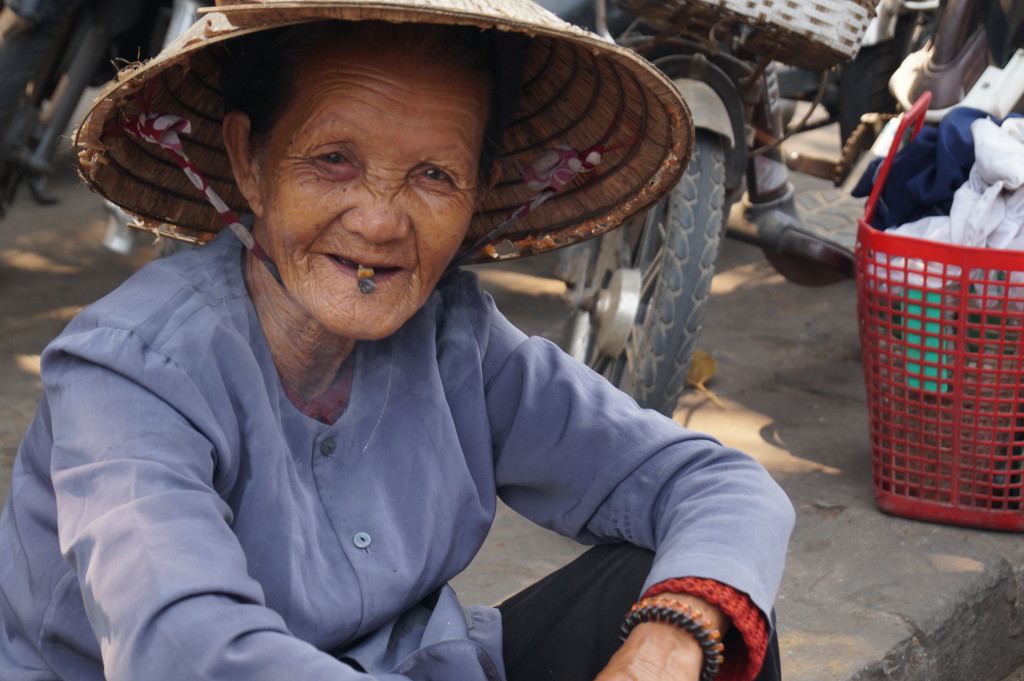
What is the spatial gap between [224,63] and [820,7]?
4.72ft

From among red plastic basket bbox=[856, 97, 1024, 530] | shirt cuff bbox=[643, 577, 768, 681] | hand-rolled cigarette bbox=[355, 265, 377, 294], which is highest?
hand-rolled cigarette bbox=[355, 265, 377, 294]

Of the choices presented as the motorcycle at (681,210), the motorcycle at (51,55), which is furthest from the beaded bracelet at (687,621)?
the motorcycle at (51,55)

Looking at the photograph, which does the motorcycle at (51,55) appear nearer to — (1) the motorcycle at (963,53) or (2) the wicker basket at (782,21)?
(2) the wicker basket at (782,21)

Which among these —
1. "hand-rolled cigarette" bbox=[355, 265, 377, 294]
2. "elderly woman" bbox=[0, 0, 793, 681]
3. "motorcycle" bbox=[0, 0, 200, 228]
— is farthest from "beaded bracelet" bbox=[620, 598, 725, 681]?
"motorcycle" bbox=[0, 0, 200, 228]

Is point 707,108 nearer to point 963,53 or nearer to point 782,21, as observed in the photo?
point 782,21

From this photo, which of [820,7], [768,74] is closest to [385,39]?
[820,7]

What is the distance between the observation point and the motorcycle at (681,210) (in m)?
2.71

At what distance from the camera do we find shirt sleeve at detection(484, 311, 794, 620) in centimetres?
168

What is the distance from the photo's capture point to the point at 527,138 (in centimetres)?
185

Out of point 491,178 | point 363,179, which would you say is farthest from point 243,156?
point 491,178

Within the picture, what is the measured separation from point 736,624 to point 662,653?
0.35ft

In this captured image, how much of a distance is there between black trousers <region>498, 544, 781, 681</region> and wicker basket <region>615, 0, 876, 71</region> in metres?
1.32

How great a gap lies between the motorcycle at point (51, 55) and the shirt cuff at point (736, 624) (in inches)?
99.6

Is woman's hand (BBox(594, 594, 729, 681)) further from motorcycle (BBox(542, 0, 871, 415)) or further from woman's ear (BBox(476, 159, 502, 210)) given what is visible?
motorcycle (BBox(542, 0, 871, 415))
